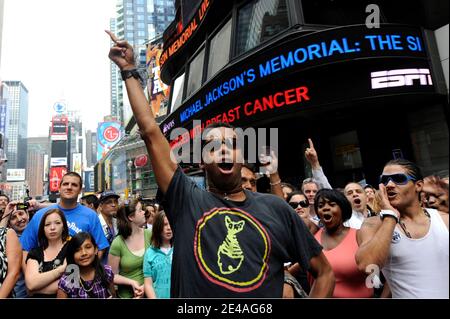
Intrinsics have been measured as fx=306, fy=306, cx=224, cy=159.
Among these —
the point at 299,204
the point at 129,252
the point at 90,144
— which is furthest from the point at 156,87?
the point at 299,204

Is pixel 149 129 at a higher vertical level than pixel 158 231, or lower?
higher

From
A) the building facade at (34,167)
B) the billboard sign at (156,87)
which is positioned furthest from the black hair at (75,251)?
the billboard sign at (156,87)

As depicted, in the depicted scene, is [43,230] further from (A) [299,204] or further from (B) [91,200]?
(B) [91,200]

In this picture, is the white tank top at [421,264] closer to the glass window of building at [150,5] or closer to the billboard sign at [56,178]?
the billboard sign at [56,178]

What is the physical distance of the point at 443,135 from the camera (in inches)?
28.5

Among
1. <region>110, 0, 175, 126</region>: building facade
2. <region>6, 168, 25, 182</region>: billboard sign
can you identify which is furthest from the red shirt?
<region>6, 168, 25, 182</region>: billboard sign

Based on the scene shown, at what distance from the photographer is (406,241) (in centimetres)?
94

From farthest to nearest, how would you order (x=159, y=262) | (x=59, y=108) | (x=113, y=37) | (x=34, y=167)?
(x=159, y=262)
(x=34, y=167)
(x=59, y=108)
(x=113, y=37)

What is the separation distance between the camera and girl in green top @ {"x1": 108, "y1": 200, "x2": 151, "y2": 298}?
106 inches

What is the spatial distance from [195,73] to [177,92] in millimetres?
1741

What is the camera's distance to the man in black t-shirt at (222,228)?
0.96 meters

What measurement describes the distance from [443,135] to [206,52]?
838cm

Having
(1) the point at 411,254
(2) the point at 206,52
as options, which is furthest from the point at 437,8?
(2) the point at 206,52

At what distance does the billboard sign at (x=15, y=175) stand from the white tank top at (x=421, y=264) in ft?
6.42
